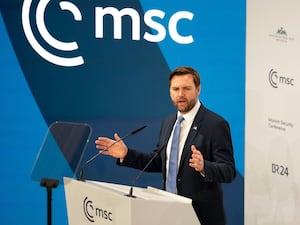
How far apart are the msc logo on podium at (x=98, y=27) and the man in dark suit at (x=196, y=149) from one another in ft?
3.72

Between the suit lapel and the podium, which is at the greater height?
the suit lapel

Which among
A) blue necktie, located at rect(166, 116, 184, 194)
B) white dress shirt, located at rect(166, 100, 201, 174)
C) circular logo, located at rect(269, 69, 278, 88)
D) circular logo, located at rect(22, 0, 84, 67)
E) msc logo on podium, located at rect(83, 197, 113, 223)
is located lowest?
msc logo on podium, located at rect(83, 197, 113, 223)

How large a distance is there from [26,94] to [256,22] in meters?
2.08

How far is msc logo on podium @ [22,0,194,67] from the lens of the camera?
18.3 ft

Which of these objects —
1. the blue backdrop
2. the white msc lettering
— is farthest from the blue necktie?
the white msc lettering

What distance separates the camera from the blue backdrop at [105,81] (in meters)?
5.58

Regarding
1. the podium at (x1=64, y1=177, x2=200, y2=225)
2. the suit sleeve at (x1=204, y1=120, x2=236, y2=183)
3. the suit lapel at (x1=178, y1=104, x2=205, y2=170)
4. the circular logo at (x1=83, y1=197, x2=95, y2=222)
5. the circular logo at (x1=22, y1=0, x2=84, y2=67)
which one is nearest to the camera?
the podium at (x1=64, y1=177, x2=200, y2=225)

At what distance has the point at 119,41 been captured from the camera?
18.6 feet

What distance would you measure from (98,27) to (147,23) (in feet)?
1.38

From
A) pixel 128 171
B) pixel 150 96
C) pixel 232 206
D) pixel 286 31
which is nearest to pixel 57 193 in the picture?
pixel 128 171

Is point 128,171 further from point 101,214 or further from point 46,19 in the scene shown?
point 101,214

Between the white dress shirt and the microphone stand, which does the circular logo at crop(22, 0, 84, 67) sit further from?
the microphone stand

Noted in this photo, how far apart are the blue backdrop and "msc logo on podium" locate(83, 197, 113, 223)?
6.17 ft

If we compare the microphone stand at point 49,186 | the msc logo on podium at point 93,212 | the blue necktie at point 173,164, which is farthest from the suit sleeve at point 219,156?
the microphone stand at point 49,186
